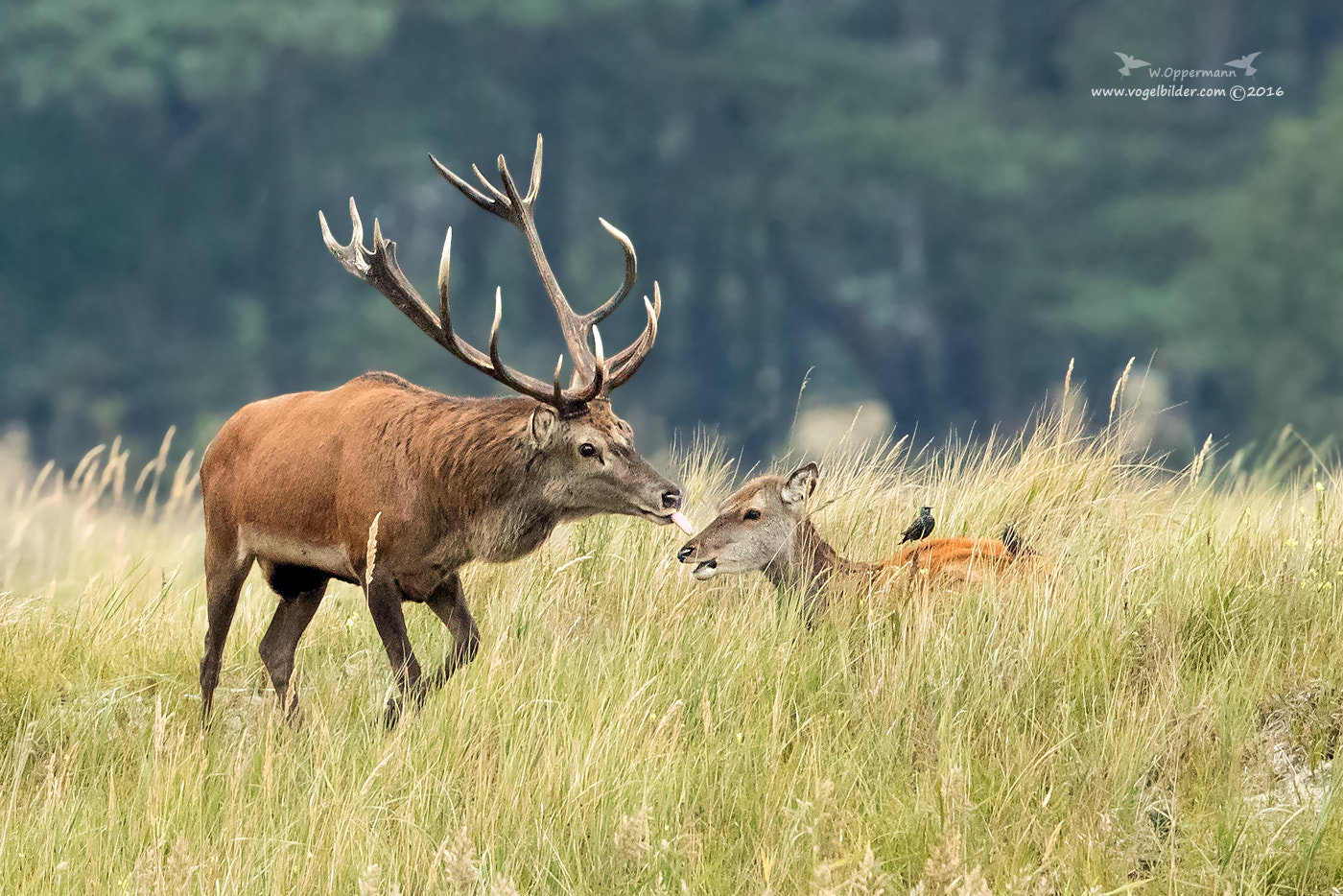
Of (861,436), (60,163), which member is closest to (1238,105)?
(60,163)

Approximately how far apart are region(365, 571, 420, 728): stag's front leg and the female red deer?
3.31ft

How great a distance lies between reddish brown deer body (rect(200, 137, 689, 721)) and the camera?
16.2 feet

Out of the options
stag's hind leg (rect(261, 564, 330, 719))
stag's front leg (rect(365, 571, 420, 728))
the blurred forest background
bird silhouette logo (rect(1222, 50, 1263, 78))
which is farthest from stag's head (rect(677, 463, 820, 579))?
bird silhouette logo (rect(1222, 50, 1263, 78))

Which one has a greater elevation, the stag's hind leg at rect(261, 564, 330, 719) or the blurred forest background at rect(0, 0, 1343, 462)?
the stag's hind leg at rect(261, 564, 330, 719)

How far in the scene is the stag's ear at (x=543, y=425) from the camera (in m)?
4.92

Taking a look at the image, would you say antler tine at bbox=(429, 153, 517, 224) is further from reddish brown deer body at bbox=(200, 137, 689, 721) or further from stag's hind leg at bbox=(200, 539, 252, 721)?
stag's hind leg at bbox=(200, 539, 252, 721)

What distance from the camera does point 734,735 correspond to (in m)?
4.32

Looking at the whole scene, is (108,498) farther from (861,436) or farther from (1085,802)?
(1085,802)

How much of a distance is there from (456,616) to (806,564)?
1241mm

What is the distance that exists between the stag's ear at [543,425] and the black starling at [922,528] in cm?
151

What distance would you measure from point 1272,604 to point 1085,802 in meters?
1.35

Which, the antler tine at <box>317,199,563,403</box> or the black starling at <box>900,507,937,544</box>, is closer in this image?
the antler tine at <box>317,199,563,403</box>

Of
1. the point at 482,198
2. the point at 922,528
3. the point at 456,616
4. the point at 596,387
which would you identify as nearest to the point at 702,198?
the point at 922,528

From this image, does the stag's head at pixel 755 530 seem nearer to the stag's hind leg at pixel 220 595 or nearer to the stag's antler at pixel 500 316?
the stag's antler at pixel 500 316
